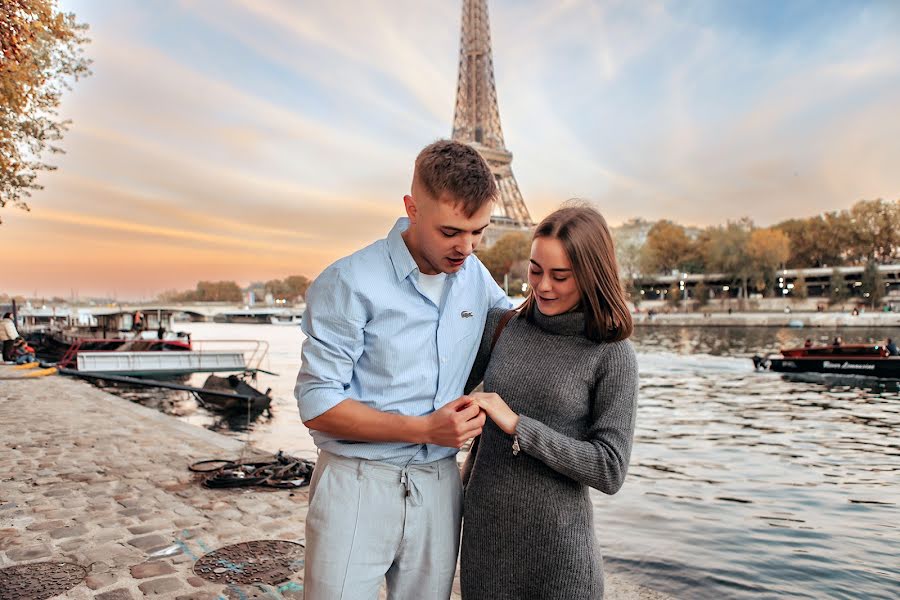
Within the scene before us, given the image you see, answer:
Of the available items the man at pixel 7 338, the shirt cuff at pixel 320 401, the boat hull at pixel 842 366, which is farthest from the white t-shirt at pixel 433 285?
the man at pixel 7 338

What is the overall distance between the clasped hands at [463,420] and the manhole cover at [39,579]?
3375 mm

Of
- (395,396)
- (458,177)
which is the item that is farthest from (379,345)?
(458,177)

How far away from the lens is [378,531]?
1.88 m

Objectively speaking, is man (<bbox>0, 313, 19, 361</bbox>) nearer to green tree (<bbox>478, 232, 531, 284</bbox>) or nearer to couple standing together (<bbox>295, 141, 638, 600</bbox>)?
couple standing together (<bbox>295, 141, 638, 600</bbox>)

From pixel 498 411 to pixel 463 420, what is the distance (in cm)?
15

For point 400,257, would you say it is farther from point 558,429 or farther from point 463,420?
point 558,429

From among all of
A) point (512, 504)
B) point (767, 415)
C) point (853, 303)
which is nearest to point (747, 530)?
point (512, 504)

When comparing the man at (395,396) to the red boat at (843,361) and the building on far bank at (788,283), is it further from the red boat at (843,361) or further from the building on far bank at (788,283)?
the building on far bank at (788,283)

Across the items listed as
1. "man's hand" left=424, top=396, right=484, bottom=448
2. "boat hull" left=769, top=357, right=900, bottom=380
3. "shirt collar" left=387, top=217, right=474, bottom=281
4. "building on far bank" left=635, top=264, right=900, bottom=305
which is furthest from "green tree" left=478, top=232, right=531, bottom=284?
"man's hand" left=424, top=396, right=484, bottom=448

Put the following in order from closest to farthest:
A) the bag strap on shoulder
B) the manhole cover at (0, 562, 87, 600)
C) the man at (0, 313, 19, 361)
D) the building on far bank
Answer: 1. the bag strap on shoulder
2. the manhole cover at (0, 562, 87, 600)
3. the man at (0, 313, 19, 361)
4. the building on far bank

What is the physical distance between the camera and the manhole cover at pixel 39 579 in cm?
388

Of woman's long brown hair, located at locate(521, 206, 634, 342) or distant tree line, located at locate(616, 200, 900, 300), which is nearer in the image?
woman's long brown hair, located at locate(521, 206, 634, 342)

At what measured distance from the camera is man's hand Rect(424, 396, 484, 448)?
1.75m

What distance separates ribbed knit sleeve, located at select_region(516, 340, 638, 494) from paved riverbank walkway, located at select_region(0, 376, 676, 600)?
2.64 m
